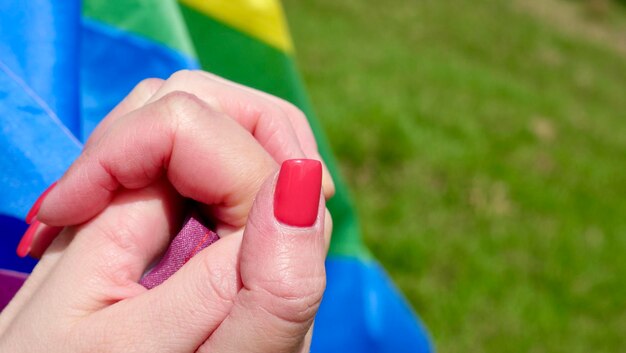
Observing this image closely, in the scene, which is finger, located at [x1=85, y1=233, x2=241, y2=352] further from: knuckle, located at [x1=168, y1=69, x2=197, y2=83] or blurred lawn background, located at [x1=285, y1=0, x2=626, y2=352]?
blurred lawn background, located at [x1=285, y1=0, x2=626, y2=352]

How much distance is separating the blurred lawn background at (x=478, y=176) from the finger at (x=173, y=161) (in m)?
1.54

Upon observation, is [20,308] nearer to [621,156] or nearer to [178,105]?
[178,105]

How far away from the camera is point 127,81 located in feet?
3.46

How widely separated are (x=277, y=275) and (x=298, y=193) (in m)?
0.07

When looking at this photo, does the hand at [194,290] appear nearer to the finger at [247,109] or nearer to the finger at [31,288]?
the finger at [31,288]

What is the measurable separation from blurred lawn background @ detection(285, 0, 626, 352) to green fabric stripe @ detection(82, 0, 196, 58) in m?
1.31

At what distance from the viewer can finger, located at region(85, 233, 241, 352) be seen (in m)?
0.54

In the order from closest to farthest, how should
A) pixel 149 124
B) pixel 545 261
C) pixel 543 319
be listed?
pixel 149 124, pixel 543 319, pixel 545 261

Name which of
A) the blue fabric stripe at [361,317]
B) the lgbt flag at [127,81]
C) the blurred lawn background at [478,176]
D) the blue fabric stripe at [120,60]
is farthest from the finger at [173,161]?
the blurred lawn background at [478,176]

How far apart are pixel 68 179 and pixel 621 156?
11.0ft

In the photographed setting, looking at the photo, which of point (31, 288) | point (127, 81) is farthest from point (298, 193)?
point (127, 81)

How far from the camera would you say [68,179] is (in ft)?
2.02

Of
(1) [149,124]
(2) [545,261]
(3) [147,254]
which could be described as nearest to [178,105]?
(1) [149,124]

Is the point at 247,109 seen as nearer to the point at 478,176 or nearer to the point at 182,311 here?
the point at 182,311
